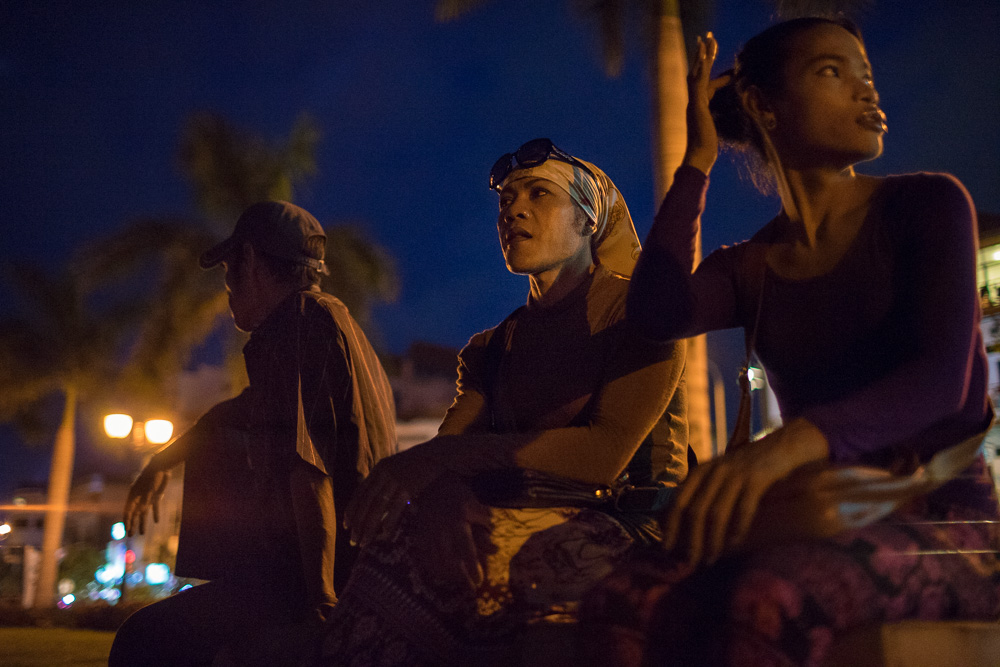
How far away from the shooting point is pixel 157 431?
1417cm

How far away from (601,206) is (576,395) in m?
0.74

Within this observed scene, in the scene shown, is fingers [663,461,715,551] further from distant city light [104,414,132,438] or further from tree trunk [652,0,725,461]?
distant city light [104,414,132,438]

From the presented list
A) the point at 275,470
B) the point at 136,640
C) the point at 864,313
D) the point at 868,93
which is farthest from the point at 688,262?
the point at 136,640

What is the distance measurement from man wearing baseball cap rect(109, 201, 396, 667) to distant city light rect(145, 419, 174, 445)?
12.1 m

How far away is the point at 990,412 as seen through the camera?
1422 millimetres

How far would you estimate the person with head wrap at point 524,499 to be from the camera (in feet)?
5.82

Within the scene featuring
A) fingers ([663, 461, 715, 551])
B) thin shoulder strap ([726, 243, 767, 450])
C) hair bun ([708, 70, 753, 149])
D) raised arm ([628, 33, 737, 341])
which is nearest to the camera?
fingers ([663, 461, 715, 551])

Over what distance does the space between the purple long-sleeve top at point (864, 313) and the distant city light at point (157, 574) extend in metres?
24.4

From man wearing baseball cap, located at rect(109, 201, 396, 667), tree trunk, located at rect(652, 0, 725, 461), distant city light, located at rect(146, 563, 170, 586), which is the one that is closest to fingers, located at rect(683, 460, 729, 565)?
man wearing baseball cap, located at rect(109, 201, 396, 667)

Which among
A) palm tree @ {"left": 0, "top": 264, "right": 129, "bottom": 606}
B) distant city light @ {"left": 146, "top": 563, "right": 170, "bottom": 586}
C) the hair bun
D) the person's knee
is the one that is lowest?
distant city light @ {"left": 146, "top": 563, "right": 170, "bottom": 586}

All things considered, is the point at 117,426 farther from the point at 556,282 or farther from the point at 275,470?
the point at 556,282

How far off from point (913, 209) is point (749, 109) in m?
0.45

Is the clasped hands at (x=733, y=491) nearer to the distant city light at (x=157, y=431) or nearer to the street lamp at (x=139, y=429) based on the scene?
the street lamp at (x=139, y=429)

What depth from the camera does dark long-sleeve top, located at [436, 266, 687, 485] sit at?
6.33 feet
